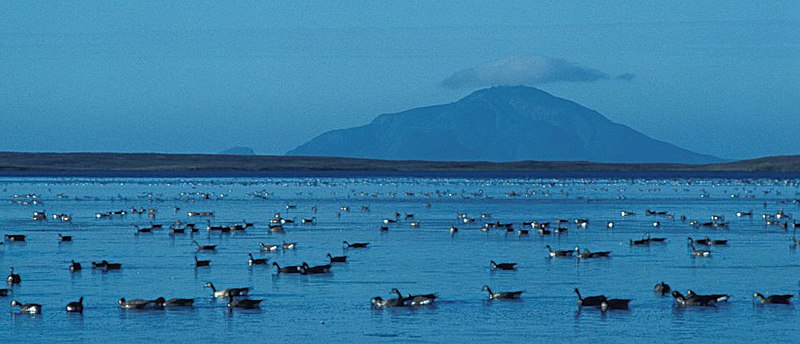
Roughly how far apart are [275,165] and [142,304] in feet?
501

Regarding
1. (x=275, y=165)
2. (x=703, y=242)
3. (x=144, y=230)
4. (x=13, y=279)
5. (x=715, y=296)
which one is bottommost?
(x=715, y=296)

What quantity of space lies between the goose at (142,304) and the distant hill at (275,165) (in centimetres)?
13473

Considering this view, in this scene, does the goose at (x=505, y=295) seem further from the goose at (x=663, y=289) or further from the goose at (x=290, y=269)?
the goose at (x=290, y=269)

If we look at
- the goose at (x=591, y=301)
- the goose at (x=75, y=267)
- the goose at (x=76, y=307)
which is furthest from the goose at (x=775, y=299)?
the goose at (x=75, y=267)

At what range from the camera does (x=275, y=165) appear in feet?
575

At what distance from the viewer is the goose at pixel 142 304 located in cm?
2288

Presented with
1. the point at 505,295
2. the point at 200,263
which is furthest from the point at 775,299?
the point at 200,263

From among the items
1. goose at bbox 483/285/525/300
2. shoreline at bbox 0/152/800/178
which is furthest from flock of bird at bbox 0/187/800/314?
shoreline at bbox 0/152/800/178

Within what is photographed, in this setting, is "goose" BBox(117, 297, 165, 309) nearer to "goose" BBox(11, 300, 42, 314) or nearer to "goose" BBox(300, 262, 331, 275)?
"goose" BBox(11, 300, 42, 314)

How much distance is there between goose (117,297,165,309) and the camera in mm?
22875

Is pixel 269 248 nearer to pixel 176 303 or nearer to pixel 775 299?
pixel 176 303

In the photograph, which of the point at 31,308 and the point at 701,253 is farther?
the point at 701,253

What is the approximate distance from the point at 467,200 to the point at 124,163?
4244 inches

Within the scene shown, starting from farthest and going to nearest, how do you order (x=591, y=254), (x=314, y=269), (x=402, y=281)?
1. (x=591, y=254)
2. (x=314, y=269)
3. (x=402, y=281)
